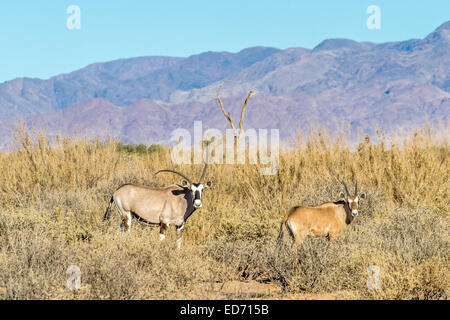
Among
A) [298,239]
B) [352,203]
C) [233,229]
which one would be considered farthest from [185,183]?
[352,203]

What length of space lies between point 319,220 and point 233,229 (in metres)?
2.39

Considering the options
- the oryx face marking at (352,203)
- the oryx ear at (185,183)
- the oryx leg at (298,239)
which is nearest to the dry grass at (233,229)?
the oryx leg at (298,239)

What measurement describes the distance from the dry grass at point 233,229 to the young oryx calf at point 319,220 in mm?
216

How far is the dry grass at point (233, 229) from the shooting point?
23.7 feet

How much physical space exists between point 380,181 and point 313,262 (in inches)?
225

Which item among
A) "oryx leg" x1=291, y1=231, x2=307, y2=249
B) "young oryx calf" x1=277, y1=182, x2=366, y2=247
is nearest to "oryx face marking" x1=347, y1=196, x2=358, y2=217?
"young oryx calf" x1=277, y1=182, x2=366, y2=247

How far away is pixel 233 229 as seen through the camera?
10.8 meters

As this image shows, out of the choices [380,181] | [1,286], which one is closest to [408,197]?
[380,181]

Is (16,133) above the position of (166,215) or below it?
above

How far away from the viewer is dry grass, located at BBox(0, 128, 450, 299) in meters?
7.23

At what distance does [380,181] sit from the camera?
12.9 meters

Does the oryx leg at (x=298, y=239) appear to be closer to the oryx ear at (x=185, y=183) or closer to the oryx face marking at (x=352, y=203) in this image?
the oryx face marking at (x=352, y=203)

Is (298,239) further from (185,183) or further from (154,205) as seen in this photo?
(154,205)
